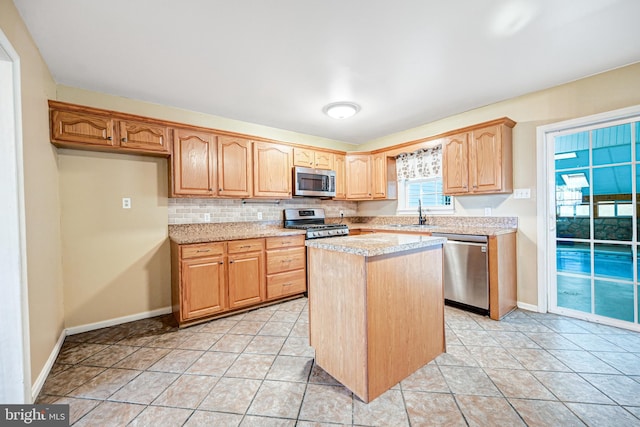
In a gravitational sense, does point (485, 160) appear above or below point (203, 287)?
above

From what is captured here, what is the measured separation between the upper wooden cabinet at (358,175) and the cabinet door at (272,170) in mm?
1200

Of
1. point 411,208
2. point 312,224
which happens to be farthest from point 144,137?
point 411,208

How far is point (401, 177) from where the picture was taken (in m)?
4.21

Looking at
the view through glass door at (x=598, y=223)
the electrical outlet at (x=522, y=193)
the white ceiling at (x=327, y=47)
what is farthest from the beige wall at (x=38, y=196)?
the view through glass door at (x=598, y=223)

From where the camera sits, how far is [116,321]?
9.02ft

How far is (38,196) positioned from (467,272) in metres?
3.90

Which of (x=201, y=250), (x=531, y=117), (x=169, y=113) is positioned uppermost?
(x=169, y=113)

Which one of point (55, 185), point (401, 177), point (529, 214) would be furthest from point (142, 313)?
point (529, 214)

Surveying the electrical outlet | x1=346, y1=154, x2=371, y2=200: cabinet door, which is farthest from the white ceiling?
x1=346, y1=154, x2=371, y2=200: cabinet door

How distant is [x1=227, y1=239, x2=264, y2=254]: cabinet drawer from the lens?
2.88 metres

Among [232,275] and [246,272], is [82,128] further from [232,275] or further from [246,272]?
[246,272]

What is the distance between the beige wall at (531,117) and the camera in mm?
2377

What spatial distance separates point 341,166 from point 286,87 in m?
1.95

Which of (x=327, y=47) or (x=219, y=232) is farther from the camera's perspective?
(x=219, y=232)
